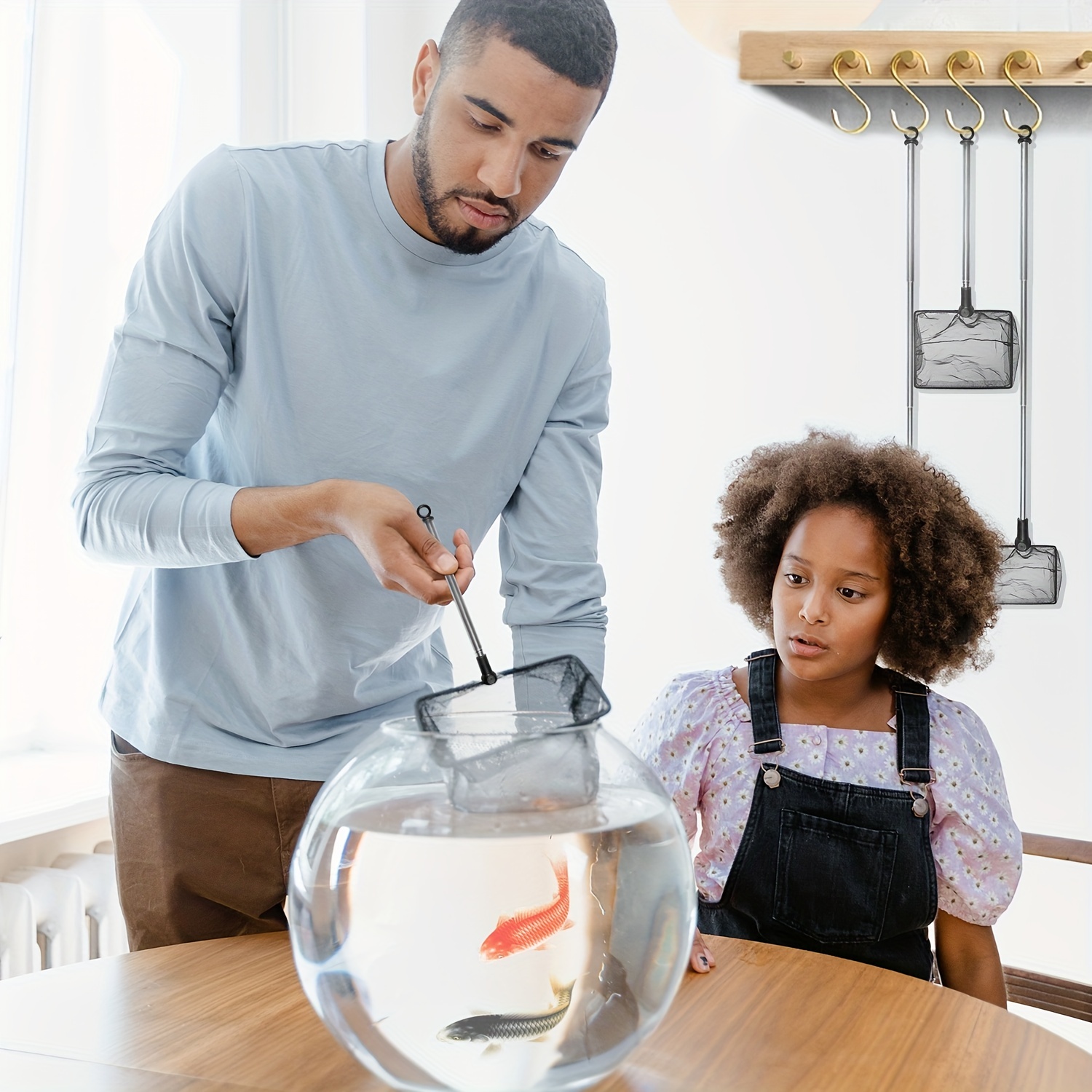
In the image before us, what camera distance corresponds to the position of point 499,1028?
0.56m

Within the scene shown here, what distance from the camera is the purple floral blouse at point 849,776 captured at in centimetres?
130

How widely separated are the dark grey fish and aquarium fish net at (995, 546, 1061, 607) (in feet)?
4.74

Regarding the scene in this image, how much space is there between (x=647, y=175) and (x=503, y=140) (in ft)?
3.75

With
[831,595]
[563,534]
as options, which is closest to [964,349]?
[831,595]

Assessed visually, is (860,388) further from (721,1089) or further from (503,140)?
(721,1089)

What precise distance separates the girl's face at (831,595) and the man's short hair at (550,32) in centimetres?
62

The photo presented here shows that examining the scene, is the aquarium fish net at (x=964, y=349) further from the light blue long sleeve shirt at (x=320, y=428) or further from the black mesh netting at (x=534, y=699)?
the black mesh netting at (x=534, y=699)

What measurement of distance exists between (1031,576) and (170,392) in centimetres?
139

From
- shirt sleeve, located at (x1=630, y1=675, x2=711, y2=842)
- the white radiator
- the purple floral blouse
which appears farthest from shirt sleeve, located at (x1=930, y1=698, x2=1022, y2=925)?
the white radiator

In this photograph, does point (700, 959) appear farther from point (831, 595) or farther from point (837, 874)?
point (831, 595)

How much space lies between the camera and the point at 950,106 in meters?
1.88

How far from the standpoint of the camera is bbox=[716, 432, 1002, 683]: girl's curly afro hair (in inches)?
55.9

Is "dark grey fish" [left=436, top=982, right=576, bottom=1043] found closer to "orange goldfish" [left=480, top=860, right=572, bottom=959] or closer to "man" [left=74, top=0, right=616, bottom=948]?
"orange goldfish" [left=480, top=860, right=572, bottom=959]

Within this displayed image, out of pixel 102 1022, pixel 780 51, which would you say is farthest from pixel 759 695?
pixel 780 51
